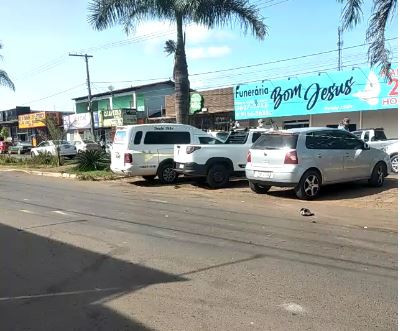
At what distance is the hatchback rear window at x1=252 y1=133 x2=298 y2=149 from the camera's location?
12.3 meters

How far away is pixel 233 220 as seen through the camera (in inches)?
384

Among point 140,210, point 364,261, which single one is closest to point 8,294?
point 364,261

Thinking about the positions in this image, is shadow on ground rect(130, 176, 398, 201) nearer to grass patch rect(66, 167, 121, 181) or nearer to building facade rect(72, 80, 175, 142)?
grass patch rect(66, 167, 121, 181)

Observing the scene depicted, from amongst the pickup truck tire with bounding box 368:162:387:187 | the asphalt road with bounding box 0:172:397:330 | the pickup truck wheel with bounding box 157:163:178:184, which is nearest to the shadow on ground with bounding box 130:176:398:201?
the pickup truck tire with bounding box 368:162:387:187

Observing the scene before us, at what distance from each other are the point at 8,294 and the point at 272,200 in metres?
7.95

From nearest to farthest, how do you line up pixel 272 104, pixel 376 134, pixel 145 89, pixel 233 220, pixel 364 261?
pixel 364 261, pixel 233 220, pixel 376 134, pixel 272 104, pixel 145 89

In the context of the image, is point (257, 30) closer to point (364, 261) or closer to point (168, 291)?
point (364, 261)

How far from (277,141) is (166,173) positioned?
209 inches

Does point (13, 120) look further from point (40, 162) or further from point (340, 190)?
point (340, 190)

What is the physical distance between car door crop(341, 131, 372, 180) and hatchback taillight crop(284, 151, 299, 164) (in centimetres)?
161

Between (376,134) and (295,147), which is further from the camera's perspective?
(376,134)

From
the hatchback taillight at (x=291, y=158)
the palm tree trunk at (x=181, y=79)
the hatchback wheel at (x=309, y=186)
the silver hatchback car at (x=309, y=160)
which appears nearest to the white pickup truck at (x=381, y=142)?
the silver hatchback car at (x=309, y=160)

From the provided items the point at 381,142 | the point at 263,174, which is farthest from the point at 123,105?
the point at 263,174

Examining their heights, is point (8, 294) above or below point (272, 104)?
below
